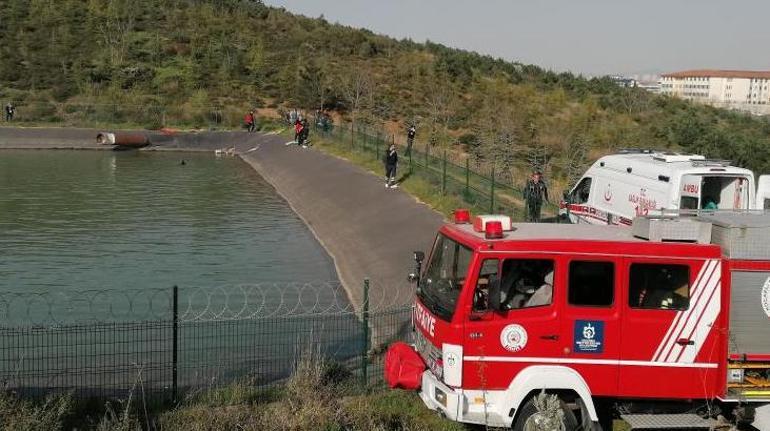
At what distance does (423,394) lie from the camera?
33.8ft

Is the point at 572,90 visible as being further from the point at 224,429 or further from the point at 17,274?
the point at 224,429

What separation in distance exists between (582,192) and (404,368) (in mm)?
14120

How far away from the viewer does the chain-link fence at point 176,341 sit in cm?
1215

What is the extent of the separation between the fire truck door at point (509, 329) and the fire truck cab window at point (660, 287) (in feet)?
3.28

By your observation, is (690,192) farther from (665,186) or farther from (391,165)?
(391,165)

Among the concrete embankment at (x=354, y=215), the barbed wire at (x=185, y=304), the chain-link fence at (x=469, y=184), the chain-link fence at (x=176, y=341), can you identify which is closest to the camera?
the chain-link fence at (x=176, y=341)

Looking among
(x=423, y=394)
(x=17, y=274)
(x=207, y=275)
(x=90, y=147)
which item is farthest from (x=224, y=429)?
(x=90, y=147)

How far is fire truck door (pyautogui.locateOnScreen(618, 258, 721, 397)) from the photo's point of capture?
9781 mm

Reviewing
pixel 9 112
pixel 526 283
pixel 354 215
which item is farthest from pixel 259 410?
pixel 9 112

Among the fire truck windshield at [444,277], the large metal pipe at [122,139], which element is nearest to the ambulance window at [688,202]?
the fire truck windshield at [444,277]

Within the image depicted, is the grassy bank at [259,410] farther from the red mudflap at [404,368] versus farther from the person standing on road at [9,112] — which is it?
the person standing on road at [9,112]

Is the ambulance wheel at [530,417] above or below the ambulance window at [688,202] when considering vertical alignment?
below

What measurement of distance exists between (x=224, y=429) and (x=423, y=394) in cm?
256

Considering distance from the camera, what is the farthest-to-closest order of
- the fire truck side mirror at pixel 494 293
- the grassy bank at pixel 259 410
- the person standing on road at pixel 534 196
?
the person standing on road at pixel 534 196 < the fire truck side mirror at pixel 494 293 < the grassy bank at pixel 259 410
